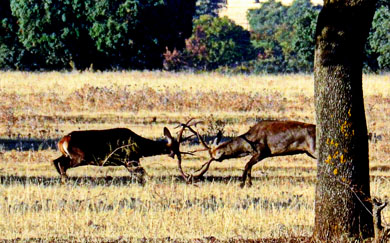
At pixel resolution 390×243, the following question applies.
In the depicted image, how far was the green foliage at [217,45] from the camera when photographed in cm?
8606

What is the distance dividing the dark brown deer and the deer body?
84 centimetres

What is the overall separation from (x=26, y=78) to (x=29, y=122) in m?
13.8

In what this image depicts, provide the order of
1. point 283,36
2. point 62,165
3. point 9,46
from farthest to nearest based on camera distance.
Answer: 1. point 283,36
2. point 9,46
3. point 62,165

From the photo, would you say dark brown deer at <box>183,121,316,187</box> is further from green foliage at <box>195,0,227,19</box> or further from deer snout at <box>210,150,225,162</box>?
green foliage at <box>195,0,227,19</box>

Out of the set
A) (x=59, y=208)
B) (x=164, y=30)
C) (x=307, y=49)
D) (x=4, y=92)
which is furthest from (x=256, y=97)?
(x=307, y=49)

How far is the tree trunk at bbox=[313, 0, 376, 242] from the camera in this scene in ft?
31.2

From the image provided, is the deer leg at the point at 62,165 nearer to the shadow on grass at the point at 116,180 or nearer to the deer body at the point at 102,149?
the deer body at the point at 102,149

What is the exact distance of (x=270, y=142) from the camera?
16.6m

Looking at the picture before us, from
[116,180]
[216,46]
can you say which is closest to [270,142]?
[116,180]

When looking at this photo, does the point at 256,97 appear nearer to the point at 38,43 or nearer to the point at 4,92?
the point at 4,92

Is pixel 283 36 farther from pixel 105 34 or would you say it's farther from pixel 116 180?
pixel 116 180

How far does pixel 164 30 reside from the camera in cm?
6078

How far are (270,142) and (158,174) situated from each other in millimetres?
2069

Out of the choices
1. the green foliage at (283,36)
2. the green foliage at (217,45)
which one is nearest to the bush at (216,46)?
the green foliage at (217,45)
